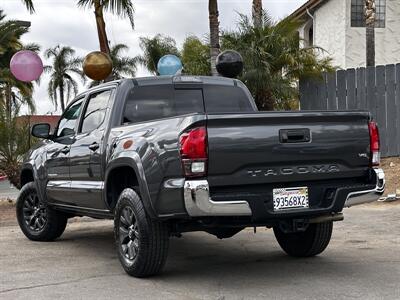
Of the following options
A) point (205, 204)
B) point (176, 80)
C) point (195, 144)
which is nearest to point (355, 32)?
point (176, 80)

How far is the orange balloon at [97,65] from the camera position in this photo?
14.9 m

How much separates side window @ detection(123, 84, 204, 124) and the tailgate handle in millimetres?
1714

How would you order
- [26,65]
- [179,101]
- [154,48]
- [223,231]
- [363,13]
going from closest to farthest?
[223,231] → [179,101] → [26,65] → [363,13] → [154,48]

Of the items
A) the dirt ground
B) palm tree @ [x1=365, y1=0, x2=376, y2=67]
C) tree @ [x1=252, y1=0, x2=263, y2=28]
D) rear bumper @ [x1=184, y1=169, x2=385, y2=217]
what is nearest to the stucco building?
palm tree @ [x1=365, y1=0, x2=376, y2=67]

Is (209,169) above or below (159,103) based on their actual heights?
below

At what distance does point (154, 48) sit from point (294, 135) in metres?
28.0

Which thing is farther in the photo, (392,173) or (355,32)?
(355,32)

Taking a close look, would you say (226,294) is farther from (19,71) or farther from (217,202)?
(19,71)

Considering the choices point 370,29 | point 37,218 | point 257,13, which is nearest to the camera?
point 37,218

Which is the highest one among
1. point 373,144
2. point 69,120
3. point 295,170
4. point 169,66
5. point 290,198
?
point 169,66

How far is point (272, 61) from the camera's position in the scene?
51.0 feet

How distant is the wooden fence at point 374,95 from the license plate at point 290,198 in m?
9.07

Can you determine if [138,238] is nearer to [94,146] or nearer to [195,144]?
[195,144]

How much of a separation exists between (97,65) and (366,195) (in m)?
10.4
